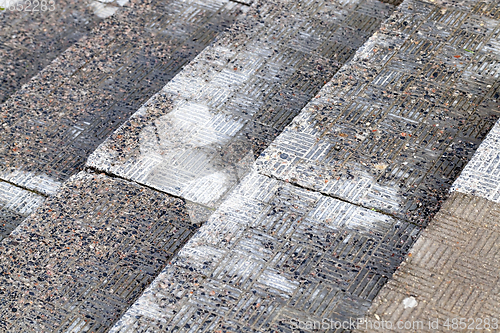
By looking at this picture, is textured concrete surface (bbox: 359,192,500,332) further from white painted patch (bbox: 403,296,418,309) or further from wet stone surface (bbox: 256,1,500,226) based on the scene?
wet stone surface (bbox: 256,1,500,226)

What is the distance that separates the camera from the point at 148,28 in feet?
22.1

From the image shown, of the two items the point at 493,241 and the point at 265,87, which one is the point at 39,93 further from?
the point at 493,241

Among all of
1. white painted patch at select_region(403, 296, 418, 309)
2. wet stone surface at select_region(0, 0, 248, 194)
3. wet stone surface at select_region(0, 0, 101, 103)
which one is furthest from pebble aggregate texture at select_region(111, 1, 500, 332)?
wet stone surface at select_region(0, 0, 101, 103)

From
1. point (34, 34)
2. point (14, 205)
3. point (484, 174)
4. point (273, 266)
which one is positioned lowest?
point (14, 205)

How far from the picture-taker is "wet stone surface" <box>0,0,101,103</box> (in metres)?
6.55

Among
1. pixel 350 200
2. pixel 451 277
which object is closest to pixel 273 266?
pixel 350 200

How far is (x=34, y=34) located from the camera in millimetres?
6977

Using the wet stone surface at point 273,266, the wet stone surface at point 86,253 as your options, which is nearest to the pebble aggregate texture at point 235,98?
the wet stone surface at point 86,253

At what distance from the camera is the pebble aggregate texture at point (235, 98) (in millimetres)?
5102

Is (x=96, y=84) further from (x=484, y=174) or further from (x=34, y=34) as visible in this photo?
(x=484, y=174)

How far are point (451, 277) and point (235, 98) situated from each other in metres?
2.66

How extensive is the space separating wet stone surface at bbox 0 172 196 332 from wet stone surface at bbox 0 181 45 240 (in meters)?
0.41

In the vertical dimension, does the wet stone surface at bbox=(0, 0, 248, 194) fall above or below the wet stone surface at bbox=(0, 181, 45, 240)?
above

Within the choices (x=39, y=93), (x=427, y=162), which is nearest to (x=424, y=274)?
(x=427, y=162)
